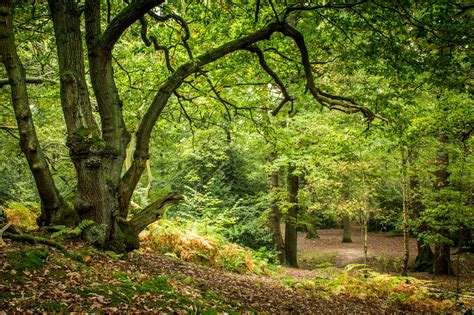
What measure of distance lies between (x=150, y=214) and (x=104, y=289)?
2612 millimetres

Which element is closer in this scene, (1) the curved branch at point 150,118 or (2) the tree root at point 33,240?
(2) the tree root at point 33,240

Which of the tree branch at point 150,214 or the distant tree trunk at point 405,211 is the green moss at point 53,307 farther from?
the distant tree trunk at point 405,211

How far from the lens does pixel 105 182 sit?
5379 millimetres

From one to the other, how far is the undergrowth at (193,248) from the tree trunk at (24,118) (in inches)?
137

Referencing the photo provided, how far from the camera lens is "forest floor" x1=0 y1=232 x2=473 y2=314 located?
3.23 m

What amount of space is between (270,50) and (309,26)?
106 cm

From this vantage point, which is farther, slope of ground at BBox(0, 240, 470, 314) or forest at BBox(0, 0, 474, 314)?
forest at BBox(0, 0, 474, 314)

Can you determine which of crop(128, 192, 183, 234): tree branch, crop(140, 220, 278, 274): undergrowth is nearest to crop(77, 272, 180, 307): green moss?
crop(128, 192, 183, 234): tree branch

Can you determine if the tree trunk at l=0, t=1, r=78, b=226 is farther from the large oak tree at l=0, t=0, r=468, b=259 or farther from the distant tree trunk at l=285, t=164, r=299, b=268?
the distant tree trunk at l=285, t=164, r=299, b=268

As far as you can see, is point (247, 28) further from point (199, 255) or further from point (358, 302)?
point (358, 302)

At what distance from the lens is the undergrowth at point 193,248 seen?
920 cm

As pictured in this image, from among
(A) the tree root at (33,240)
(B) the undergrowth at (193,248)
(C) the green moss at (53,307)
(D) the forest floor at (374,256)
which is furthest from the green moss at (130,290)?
(D) the forest floor at (374,256)

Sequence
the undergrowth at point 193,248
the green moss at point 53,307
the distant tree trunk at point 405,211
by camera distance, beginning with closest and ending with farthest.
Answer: the green moss at point 53,307 → the undergrowth at point 193,248 → the distant tree trunk at point 405,211

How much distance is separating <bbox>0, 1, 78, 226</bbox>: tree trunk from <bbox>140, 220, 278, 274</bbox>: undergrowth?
3491mm
